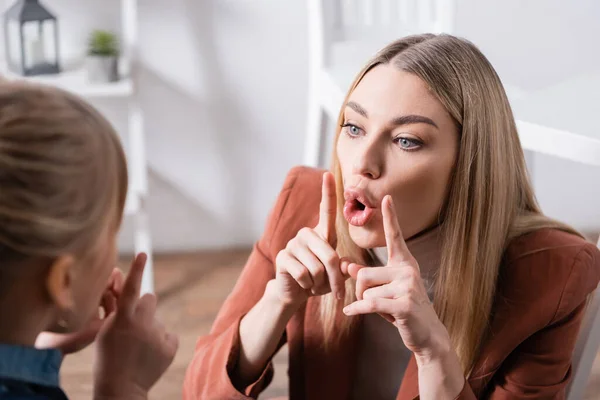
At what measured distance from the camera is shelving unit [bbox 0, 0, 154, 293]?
87.0 inches

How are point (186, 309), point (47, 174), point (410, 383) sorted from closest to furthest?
point (47, 174)
point (410, 383)
point (186, 309)

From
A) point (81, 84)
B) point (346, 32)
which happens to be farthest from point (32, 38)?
point (346, 32)

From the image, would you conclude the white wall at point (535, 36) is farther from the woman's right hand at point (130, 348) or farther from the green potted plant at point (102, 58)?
the woman's right hand at point (130, 348)

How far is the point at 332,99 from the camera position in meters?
2.07

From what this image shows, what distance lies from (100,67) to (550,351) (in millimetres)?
1370

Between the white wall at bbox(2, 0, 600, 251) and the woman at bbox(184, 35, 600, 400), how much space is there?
3.72 ft

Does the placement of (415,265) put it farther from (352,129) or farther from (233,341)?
(233,341)

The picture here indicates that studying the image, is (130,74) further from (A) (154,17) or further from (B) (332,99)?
(B) (332,99)

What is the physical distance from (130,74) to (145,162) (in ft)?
1.09

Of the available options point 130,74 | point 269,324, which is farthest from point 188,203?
point 269,324

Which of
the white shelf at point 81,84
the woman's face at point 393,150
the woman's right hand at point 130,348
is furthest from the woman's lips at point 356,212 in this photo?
the white shelf at point 81,84

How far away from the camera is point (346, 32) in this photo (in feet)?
7.28

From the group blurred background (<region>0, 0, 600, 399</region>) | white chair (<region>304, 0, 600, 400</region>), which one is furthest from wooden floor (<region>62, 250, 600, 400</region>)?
white chair (<region>304, 0, 600, 400</region>)

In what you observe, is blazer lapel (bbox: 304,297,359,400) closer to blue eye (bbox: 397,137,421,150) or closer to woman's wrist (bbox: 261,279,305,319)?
woman's wrist (bbox: 261,279,305,319)
